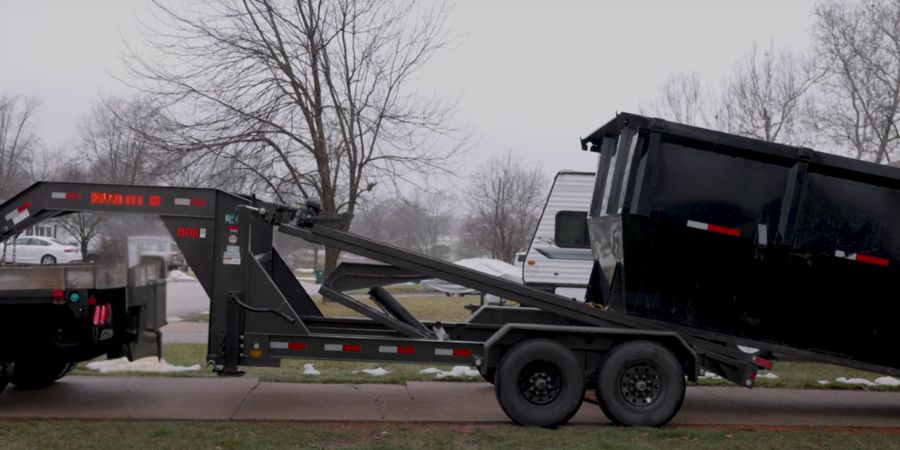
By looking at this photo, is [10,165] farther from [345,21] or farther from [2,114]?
[345,21]

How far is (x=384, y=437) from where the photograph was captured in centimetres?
777

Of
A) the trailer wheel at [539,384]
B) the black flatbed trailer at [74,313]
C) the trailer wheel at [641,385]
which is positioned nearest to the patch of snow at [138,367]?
the black flatbed trailer at [74,313]

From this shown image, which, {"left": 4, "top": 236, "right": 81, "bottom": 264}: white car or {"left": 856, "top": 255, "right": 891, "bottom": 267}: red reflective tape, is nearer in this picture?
{"left": 856, "top": 255, "right": 891, "bottom": 267}: red reflective tape

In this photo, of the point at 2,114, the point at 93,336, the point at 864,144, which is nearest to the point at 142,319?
the point at 93,336

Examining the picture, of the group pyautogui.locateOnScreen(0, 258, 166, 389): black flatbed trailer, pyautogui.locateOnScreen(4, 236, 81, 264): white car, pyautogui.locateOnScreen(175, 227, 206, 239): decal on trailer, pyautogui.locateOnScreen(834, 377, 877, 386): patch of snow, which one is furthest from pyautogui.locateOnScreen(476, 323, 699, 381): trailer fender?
pyautogui.locateOnScreen(4, 236, 81, 264): white car

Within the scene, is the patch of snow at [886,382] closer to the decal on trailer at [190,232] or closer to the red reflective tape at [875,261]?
the red reflective tape at [875,261]

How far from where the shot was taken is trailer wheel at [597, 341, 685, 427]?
8.34 metres

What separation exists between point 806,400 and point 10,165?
42115 mm

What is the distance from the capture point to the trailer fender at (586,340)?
8375mm

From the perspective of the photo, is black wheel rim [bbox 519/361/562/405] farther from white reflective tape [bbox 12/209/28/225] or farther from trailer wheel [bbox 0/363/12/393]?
trailer wheel [bbox 0/363/12/393]

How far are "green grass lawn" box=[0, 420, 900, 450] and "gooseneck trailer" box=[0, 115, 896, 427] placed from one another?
40 centimetres

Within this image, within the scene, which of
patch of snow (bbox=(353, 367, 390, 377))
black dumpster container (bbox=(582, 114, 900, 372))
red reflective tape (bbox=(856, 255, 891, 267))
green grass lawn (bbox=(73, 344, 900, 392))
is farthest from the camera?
patch of snow (bbox=(353, 367, 390, 377))

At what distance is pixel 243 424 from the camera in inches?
320

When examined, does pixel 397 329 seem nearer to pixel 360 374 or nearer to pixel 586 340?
pixel 586 340
